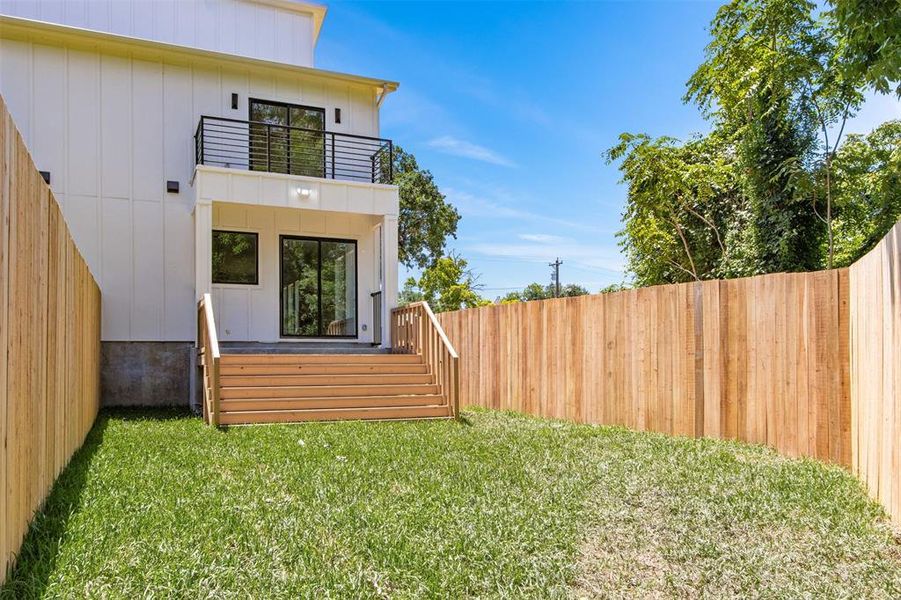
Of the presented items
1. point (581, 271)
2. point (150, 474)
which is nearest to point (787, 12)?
point (150, 474)

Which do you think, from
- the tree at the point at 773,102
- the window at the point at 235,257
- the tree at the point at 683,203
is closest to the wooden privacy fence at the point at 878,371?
the window at the point at 235,257

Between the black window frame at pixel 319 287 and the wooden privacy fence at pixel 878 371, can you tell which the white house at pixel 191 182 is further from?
the wooden privacy fence at pixel 878 371

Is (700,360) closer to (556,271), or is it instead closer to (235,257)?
(235,257)

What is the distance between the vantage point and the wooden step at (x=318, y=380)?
9.09 meters

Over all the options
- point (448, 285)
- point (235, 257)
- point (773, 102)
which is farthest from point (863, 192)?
point (448, 285)

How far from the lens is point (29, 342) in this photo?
3527 millimetres

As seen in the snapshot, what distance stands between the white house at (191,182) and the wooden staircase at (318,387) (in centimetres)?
174

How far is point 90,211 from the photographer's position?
1106cm

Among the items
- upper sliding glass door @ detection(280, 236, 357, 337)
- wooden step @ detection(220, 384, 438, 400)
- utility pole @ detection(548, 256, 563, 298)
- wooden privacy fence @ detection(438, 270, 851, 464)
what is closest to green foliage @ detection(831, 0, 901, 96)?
wooden privacy fence @ detection(438, 270, 851, 464)

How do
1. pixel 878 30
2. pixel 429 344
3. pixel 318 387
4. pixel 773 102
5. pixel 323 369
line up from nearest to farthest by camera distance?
1. pixel 878 30
2. pixel 318 387
3. pixel 323 369
4. pixel 429 344
5. pixel 773 102

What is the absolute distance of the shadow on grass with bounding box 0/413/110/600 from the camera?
276 cm

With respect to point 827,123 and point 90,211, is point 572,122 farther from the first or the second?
point 90,211

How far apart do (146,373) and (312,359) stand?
361 centimetres

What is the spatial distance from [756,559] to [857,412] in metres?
2.43
